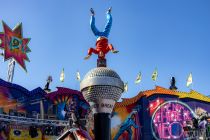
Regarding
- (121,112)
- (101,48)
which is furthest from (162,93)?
(101,48)

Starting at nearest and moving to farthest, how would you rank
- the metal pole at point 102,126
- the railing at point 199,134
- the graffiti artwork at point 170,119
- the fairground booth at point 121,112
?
the metal pole at point 102,126 < the railing at point 199,134 < the fairground booth at point 121,112 < the graffiti artwork at point 170,119

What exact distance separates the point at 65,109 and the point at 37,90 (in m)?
4.53

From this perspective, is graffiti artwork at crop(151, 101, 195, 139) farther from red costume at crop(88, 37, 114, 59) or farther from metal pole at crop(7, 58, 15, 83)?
red costume at crop(88, 37, 114, 59)

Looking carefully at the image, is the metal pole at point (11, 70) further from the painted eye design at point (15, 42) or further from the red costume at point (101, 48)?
the red costume at point (101, 48)

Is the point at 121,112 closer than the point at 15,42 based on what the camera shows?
No

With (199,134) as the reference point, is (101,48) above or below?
above

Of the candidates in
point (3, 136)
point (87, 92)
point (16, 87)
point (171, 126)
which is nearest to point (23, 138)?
point (3, 136)

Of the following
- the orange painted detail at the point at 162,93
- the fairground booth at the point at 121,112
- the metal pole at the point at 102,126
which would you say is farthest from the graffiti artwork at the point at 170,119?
the metal pole at the point at 102,126

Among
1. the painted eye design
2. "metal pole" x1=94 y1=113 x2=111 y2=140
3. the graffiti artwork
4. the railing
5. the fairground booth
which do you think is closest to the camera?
"metal pole" x1=94 y1=113 x2=111 y2=140

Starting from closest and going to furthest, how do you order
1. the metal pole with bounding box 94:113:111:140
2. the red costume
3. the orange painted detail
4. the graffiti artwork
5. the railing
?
1. the metal pole with bounding box 94:113:111:140
2. the red costume
3. the railing
4. the graffiti artwork
5. the orange painted detail

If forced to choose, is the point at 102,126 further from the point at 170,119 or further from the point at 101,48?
the point at 170,119

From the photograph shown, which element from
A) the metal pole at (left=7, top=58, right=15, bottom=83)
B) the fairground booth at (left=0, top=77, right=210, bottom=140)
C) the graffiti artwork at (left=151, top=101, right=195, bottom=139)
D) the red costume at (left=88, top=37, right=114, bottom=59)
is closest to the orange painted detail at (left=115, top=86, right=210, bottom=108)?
the fairground booth at (left=0, top=77, right=210, bottom=140)

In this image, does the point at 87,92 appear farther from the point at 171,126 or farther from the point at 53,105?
the point at 171,126

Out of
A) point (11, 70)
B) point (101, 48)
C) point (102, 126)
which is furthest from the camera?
point (11, 70)
